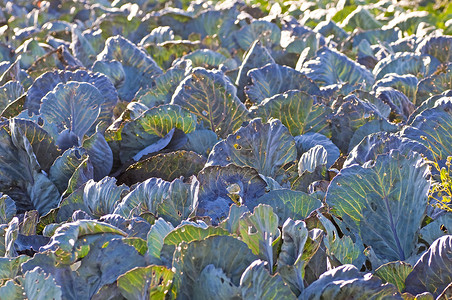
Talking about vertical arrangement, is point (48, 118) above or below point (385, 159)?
below

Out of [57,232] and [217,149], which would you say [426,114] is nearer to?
[217,149]

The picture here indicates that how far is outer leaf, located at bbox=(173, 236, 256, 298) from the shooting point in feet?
4.98

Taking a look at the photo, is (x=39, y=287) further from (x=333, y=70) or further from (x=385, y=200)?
(x=333, y=70)

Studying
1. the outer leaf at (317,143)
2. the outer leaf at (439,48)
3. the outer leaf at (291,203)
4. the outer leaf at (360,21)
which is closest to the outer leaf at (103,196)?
the outer leaf at (291,203)

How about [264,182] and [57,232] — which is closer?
[57,232]

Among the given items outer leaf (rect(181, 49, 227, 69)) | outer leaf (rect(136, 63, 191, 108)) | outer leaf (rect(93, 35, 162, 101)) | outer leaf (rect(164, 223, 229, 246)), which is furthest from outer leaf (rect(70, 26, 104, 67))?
outer leaf (rect(164, 223, 229, 246))

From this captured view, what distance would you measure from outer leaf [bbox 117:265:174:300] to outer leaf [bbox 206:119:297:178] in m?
0.76

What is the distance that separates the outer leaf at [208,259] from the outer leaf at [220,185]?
16.9 inches

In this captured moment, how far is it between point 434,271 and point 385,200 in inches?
14.1

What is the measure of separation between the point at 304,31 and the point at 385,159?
2593mm

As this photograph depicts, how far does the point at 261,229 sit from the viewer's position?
1.60 m

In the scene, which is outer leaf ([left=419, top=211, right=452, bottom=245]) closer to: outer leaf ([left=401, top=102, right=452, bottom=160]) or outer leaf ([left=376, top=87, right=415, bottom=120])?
outer leaf ([left=401, top=102, right=452, bottom=160])

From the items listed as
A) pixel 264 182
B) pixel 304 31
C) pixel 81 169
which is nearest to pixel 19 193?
pixel 81 169

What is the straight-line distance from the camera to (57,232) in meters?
1.62
